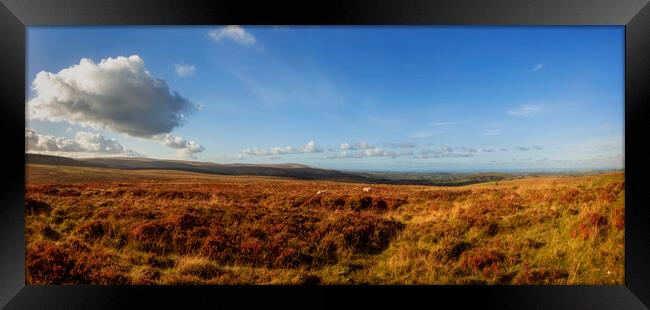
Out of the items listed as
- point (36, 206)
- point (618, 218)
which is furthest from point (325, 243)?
point (36, 206)

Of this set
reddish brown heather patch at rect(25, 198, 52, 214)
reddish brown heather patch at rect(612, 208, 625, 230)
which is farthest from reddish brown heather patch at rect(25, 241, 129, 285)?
reddish brown heather patch at rect(612, 208, 625, 230)

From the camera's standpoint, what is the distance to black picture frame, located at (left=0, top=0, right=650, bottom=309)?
405 centimetres

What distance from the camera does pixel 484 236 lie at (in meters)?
5.65

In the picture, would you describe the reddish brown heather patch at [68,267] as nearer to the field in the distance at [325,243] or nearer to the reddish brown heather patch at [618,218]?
the field in the distance at [325,243]

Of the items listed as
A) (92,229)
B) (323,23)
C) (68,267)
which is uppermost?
(323,23)

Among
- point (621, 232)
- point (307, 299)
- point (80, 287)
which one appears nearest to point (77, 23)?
point (80, 287)

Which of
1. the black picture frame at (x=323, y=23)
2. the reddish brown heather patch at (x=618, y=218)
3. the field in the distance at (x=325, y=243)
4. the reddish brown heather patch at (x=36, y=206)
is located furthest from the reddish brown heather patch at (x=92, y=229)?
the reddish brown heather patch at (x=618, y=218)

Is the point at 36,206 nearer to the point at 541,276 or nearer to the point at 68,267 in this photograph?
the point at 68,267

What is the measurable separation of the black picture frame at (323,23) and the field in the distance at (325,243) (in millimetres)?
267

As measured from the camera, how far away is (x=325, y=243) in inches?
211

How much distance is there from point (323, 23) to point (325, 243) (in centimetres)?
421

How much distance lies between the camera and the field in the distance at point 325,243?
15.6ft

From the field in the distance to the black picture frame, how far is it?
0.27m

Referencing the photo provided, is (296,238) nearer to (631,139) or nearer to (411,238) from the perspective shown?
(411,238)
